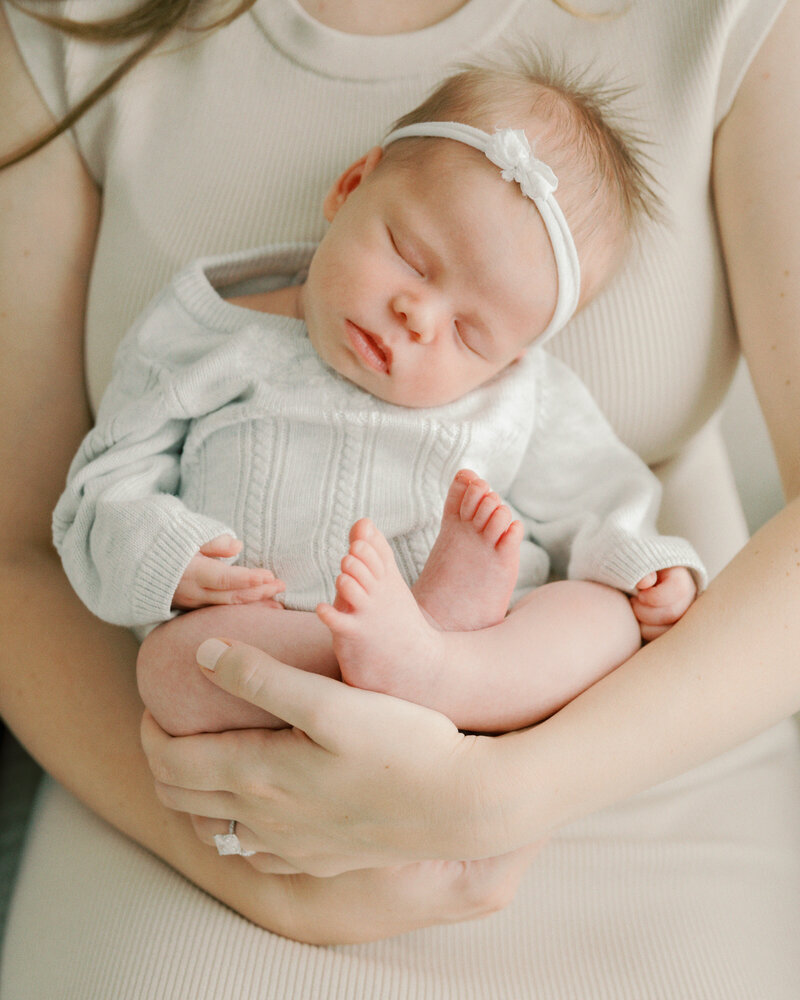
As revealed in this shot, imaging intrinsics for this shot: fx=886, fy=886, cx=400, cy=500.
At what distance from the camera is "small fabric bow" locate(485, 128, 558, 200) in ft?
3.13

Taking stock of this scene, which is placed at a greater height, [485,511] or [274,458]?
[485,511]

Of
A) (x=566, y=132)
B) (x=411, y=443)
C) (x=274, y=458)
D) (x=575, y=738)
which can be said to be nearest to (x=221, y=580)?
(x=274, y=458)

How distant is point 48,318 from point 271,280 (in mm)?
320

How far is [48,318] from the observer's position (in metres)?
1.23

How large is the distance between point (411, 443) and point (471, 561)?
0.19 m

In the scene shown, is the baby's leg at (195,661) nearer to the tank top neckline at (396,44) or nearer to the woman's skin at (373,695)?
the woman's skin at (373,695)

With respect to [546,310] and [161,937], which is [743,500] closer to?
[546,310]

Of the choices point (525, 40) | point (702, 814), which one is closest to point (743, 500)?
point (702, 814)

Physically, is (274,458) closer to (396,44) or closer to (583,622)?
(583,622)

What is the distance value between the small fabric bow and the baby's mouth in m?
0.22

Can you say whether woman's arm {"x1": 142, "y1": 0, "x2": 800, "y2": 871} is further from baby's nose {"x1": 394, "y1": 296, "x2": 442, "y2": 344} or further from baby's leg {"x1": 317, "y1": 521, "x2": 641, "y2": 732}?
baby's nose {"x1": 394, "y1": 296, "x2": 442, "y2": 344}

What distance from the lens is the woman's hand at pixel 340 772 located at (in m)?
0.81

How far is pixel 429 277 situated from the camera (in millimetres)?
983

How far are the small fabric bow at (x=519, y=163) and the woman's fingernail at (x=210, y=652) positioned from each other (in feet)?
1.89
